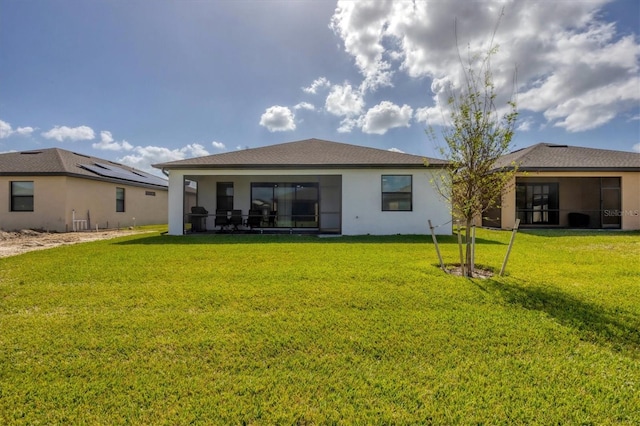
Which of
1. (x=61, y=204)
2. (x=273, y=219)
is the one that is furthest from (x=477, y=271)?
(x=61, y=204)

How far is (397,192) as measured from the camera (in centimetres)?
1145

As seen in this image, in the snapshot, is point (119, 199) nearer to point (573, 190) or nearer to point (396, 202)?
point (396, 202)

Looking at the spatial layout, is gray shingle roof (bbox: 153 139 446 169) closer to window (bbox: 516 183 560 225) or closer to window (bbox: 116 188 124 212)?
window (bbox: 116 188 124 212)

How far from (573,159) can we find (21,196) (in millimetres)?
27474

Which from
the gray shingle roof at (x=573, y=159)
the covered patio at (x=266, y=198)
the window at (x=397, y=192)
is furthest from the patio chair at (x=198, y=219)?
the gray shingle roof at (x=573, y=159)

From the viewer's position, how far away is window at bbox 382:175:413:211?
37.4ft

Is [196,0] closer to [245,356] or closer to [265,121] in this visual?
[265,121]

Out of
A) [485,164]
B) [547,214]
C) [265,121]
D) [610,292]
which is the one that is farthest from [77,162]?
[547,214]

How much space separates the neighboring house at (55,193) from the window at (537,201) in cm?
2264

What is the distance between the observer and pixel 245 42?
12680 millimetres

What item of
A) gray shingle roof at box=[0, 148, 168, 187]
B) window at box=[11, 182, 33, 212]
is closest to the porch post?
gray shingle roof at box=[0, 148, 168, 187]

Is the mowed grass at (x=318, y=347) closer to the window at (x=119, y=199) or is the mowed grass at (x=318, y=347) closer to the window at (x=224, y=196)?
the window at (x=224, y=196)

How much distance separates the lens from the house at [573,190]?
13438 mm

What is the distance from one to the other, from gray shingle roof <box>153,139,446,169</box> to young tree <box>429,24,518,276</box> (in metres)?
5.40
